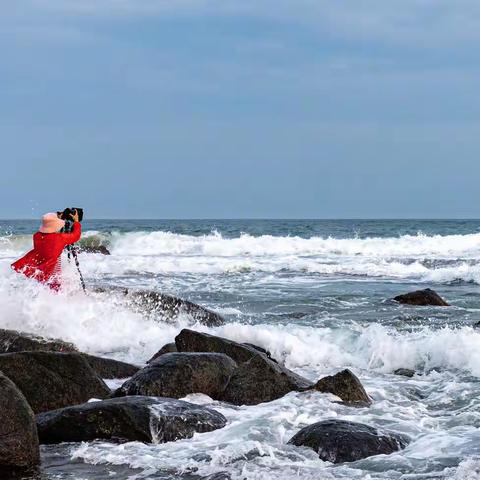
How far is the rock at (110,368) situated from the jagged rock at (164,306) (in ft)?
12.0

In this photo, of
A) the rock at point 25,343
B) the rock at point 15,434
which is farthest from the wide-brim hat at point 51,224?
the rock at point 15,434

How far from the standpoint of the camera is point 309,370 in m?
10.6

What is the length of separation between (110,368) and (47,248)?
2.75 metres

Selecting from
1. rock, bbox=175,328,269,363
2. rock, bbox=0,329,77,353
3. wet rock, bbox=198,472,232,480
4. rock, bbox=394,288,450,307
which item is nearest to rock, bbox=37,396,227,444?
wet rock, bbox=198,472,232,480

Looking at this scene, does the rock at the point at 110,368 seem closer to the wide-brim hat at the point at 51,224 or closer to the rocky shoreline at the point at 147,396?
the rocky shoreline at the point at 147,396

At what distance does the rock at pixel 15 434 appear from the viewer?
19.7ft

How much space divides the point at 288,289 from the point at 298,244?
2123 centimetres

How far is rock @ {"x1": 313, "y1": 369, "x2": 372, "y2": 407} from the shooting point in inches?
331

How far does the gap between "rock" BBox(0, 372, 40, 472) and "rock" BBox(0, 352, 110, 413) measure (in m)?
1.38

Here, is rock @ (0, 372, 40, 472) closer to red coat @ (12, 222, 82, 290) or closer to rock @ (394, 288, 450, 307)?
red coat @ (12, 222, 82, 290)

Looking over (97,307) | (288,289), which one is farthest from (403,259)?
(97,307)

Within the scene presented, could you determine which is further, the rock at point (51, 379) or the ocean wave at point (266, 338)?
the ocean wave at point (266, 338)

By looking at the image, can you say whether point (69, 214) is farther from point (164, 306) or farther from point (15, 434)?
point (15, 434)

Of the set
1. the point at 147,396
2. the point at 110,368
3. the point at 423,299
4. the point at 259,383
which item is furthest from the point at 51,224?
the point at 423,299
